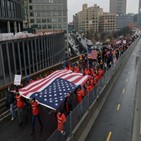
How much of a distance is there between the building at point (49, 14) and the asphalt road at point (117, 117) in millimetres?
85617

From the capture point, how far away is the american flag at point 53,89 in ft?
39.2

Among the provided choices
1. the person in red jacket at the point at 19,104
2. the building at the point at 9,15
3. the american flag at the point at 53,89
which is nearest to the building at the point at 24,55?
the building at the point at 9,15

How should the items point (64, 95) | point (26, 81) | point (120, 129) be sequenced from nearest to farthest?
point (64, 95), point (120, 129), point (26, 81)

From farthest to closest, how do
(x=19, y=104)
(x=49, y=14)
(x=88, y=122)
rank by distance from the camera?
(x=49, y=14), (x=88, y=122), (x=19, y=104)

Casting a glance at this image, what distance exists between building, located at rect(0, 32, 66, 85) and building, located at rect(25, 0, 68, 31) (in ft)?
208

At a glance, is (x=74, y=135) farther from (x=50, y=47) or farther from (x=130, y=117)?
(x=50, y=47)

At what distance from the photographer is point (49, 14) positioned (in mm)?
108312

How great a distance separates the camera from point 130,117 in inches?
687

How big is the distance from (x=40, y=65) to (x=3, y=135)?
26257 mm

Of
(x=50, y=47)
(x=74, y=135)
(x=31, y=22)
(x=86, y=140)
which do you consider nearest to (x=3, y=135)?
(x=74, y=135)

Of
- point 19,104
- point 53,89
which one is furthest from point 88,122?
point 19,104

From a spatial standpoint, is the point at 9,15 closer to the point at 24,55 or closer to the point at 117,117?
the point at 24,55

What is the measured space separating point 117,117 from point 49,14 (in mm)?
96817

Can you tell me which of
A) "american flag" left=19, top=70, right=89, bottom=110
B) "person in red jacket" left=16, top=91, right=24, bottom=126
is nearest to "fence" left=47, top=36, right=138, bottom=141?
"american flag" left=19, top=70, right=89, bottom=110
